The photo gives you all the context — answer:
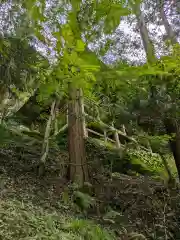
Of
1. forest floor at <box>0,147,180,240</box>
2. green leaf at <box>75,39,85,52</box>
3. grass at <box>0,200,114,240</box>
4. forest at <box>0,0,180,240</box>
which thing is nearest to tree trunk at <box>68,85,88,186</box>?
forest at <box>0,0,180,240</box>

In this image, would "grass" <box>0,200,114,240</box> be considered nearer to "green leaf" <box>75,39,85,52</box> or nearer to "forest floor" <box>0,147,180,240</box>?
"forest floor" <box>0,147,180,240</box>

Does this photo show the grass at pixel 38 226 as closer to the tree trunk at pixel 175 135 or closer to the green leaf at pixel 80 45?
the green leaf at pixel 80 45

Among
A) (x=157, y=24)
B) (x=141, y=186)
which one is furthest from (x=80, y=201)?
(x=157, y=24)

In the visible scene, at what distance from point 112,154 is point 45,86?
11.9ft

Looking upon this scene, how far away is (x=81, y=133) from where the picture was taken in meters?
4.65

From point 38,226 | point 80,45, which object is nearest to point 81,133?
point 38,226

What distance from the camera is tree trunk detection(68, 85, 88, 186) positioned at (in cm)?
415

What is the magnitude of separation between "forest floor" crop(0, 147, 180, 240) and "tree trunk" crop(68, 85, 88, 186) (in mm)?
214

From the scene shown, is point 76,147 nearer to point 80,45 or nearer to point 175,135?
point 175,135

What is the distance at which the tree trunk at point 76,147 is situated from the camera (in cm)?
415

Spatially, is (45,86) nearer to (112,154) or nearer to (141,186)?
(141,186)

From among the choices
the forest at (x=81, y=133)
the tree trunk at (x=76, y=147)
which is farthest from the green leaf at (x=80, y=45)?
the tree trunk at (x=76, y=147)

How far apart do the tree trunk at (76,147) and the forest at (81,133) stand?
16mm

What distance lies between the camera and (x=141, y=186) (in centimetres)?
440
